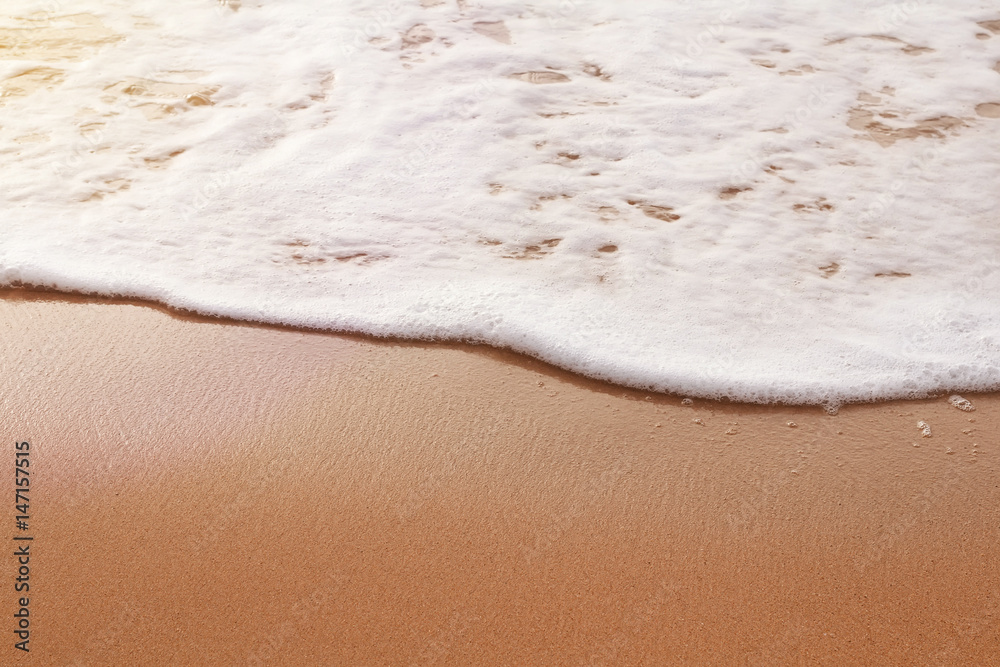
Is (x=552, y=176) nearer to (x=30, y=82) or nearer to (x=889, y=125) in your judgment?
(x=889, y=125)

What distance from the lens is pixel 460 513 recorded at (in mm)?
2141

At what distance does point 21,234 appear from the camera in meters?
3.19

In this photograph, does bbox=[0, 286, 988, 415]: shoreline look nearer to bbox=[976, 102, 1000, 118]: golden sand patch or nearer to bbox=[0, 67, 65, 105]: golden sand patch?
bbox=[0, 67, 65, 105]: golden sand patch

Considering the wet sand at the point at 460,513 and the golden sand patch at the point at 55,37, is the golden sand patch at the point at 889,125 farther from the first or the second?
the golden sand patch at the point at 55,37

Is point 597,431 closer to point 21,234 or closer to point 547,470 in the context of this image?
point 547,470

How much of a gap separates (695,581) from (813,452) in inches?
24.0

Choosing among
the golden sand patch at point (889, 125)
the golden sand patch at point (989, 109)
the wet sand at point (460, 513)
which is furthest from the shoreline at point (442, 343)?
the golden sand patch at point (989, 109)

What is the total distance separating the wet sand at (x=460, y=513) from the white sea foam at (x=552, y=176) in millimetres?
202

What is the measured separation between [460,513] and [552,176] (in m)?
1.95

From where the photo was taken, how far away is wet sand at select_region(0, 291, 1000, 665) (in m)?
1.85

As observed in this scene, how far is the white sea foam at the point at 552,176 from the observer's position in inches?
110

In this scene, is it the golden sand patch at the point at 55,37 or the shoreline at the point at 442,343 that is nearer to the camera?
the shoreline at the point at 442,343

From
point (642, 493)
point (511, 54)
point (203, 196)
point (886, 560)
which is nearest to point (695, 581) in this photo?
point (642, 493)

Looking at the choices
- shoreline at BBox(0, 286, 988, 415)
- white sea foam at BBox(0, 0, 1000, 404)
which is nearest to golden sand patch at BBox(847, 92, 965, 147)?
white sea foam at BBox(0, 0, 1000, 404)
